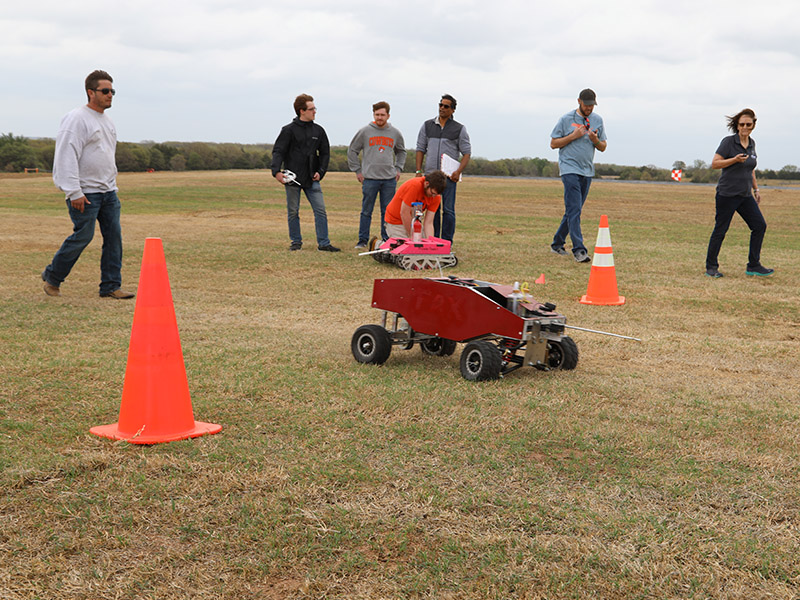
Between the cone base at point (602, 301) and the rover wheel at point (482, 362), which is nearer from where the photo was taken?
the rover wheel at point (482, 362)

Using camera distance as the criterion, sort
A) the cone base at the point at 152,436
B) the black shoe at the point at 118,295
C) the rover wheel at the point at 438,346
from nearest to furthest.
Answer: the cone base at the point at 152,436
the rover wheel at the point at 438,346
the black shoe at the point at 118,295

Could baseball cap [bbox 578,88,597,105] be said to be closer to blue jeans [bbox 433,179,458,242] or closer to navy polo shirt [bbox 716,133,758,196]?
navy polo shirt [bbox 716,133,758,196]

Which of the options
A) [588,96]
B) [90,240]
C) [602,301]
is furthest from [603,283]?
[90,240]

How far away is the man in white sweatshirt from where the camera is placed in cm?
752

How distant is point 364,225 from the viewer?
1244 cm

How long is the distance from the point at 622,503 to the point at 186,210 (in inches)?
816

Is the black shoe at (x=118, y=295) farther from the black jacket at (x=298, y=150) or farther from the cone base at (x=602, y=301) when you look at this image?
the cone base at (x=602, y=301)

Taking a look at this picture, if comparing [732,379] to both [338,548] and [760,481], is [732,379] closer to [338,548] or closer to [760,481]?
[760,481]

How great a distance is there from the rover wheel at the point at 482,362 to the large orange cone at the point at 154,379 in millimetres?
1695

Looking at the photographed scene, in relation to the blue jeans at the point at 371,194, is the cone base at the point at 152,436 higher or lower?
lower

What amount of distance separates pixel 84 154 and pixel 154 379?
15.0 ft

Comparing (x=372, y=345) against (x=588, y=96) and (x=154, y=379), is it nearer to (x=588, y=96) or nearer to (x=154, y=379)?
(x=154, y=379)

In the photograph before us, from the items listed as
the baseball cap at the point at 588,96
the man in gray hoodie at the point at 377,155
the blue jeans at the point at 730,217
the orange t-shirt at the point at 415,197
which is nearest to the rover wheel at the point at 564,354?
the orange t-shirt at the point at 415,197

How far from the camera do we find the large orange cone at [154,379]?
3871 millimetres
